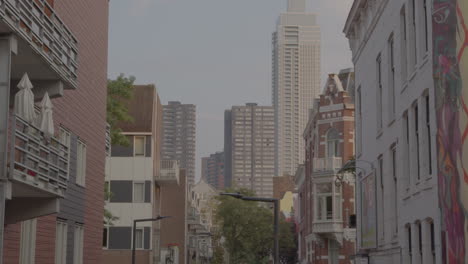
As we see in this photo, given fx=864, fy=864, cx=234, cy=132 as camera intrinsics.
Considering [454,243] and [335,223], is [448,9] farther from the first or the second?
[335,223]

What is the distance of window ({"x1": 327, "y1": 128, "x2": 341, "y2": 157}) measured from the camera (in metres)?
64.8

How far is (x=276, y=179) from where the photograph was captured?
170375mm

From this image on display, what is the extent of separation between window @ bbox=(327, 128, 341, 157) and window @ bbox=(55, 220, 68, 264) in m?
39.5

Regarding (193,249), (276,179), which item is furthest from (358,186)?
(276,179)

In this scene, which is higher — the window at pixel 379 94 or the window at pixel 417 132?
the window at pixel 379 94

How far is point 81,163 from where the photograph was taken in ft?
97.1

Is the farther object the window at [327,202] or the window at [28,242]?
the window at [327,202]

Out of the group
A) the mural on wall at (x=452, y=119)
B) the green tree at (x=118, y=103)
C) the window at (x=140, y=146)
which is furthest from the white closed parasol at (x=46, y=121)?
the window at (x=140, y=146)

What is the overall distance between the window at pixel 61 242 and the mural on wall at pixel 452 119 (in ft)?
38.5

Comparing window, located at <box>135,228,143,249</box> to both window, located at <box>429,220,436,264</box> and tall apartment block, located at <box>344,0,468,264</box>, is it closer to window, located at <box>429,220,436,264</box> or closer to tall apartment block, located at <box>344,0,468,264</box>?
tall apartment block, located at <box>344,0,468,264</box>

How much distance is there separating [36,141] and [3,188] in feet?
6.25

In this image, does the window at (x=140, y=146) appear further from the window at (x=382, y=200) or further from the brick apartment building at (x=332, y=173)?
the window at (x=382, y=200)

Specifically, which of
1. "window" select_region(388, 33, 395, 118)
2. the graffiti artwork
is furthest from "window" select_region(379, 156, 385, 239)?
"window" select_region(388, 33, 395, 118)

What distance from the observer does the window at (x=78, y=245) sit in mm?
29289
